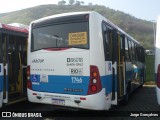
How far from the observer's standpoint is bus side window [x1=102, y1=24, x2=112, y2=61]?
721 cm

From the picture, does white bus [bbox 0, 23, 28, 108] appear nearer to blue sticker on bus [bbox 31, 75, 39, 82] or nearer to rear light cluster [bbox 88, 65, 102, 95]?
blue sticker on bus [bbox 31, 75, 39, 82]

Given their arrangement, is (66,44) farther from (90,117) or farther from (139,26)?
(139,26)

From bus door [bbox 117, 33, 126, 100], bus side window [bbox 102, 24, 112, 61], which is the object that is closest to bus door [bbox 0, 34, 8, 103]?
Answer: bus side window [bbox 102, 24, 112, 61]

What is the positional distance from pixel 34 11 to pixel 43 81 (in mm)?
104053

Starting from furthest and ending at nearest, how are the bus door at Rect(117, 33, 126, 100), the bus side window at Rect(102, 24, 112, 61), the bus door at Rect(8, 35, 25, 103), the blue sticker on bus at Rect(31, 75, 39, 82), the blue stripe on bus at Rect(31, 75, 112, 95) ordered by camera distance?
the bus door at Rect(8, 35, 25, 103) → the bus door at Rect(117, 33, 126, 100) → the blue sticker on bus at Rect(31, 75, 39, 82) → the bus side window at Rect(102, 24, 112, 61) → the blue stripe on bus at Rect(31, 75, 112, 95)

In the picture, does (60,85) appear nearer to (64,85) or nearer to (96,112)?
(64,85)

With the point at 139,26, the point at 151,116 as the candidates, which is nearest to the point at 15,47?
the point at 151,116

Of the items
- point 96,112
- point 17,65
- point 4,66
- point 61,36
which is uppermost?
point 61,36

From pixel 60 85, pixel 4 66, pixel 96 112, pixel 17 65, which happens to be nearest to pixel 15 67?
pixel 17 65

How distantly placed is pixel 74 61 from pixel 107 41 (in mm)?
1242

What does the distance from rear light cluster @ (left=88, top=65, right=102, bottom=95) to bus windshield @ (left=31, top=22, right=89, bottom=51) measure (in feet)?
2.11

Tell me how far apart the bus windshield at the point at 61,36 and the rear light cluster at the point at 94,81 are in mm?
645

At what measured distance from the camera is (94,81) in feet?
22.0

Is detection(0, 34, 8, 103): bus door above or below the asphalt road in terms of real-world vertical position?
above
